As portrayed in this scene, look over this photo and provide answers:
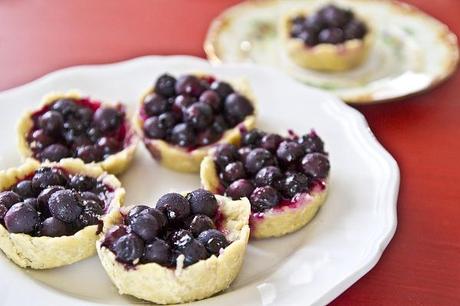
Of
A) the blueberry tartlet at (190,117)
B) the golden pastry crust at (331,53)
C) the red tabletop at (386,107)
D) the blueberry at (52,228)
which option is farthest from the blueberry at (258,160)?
the golden pastry crust at (331,53)

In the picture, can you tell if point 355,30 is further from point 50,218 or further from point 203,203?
point 50,218

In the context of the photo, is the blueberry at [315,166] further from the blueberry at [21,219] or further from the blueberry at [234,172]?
the blueberry at [21,219]

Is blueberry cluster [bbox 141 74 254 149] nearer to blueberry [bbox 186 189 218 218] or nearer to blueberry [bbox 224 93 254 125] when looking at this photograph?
blueberry [bbox 224 93 254 125]

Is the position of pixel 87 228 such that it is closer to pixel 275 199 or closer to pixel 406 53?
pixel 275 199

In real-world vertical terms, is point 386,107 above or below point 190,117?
below

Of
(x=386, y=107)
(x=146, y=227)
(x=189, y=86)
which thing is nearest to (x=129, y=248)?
(x=146, y=227)

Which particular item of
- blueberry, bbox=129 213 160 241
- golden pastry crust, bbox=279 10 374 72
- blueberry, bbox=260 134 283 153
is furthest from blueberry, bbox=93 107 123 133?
golden pastry crust, bbox=279 10 374 72
